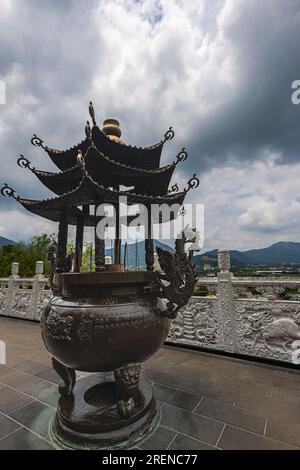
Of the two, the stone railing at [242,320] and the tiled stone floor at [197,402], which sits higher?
the stone railing at [242,320]

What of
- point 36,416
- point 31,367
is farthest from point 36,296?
point 36,416

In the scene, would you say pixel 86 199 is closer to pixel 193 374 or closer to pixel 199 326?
pixel 193 374

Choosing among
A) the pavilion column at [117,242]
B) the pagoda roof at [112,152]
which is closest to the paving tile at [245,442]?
the pavilion column at [117,242]

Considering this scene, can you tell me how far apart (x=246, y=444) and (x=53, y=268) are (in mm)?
2565

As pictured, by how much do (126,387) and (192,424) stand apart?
790mm

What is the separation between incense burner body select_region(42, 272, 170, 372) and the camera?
6.30ft

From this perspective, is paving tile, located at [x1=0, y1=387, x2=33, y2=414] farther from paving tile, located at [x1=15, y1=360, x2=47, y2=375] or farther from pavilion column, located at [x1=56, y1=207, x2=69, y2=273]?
pavilion column, located at [x1=56, y1=207, x2=69, y2=273]

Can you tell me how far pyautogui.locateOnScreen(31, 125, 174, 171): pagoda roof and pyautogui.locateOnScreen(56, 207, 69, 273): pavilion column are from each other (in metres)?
0.79

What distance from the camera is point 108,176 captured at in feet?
9.41

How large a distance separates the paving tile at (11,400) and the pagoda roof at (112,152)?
9.78ft

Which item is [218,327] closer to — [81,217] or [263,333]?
[263,333]

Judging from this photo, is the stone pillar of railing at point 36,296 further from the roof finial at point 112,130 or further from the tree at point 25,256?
the tree at point 25,256

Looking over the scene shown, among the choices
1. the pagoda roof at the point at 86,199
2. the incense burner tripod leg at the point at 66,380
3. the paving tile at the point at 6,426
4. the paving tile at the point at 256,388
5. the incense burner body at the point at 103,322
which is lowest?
the paving tile at the point at 256,388

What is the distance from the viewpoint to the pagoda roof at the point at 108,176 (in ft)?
8.61
